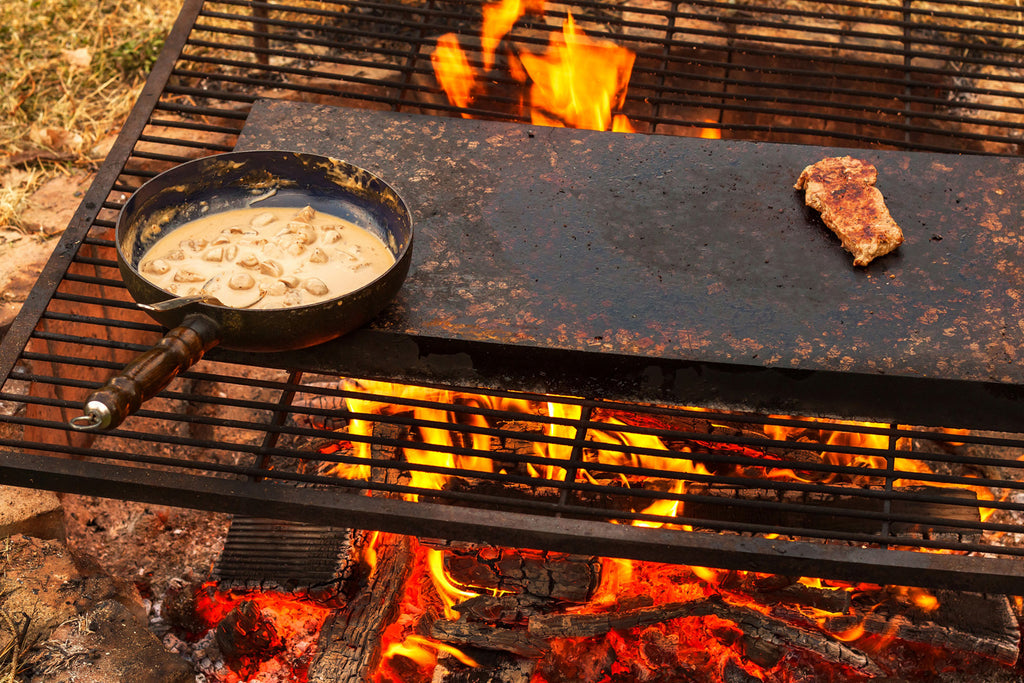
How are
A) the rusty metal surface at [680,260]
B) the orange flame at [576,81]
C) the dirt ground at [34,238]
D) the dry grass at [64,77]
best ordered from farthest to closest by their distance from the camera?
the dry grass at [64,77]
the orange flame at [576,81]
the dirt ground at [34,238]
the rusty metal surface at [680,260]

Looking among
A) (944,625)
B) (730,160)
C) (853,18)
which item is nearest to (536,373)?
(730,160)

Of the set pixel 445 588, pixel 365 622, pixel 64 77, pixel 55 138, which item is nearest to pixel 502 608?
pixel 445 588

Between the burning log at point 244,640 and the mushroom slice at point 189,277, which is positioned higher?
the mushroom slice at point 189,277

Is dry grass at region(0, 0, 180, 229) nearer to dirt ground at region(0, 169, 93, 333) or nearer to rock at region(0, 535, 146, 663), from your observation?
dirt ground at region(0, 169, 93, 333)

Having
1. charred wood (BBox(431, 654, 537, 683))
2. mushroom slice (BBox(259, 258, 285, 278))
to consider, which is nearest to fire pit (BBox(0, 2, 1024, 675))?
mushroom slice (BBox(259, 258, 285, 278))

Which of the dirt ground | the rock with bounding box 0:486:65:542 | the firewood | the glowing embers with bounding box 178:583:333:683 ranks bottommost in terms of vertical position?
the glowing embers with bounding box 178:583:333:683

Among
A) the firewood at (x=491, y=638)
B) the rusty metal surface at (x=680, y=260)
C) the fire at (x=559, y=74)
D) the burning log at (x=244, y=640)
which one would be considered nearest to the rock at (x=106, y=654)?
the burning log at (x=244, y=640)

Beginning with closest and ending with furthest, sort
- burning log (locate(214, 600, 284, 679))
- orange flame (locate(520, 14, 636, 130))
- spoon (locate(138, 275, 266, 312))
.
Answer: spoon (locate(138, 275, 266, 312)), burning log (locate(214, 600, 284, 679)), orange flame (locate(520, 14, 636, 130))

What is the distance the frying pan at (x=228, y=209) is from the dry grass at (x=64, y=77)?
5.40 ft

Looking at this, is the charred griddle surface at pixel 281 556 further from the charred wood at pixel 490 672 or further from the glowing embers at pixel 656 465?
the charred wood at pixel 490 672

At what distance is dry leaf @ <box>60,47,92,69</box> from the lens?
15.5ft

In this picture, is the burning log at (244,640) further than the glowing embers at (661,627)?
Yes

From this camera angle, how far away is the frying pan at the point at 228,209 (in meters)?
2.03

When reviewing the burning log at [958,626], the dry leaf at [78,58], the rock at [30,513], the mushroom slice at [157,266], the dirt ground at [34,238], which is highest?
the dry leaf at [78,58]
